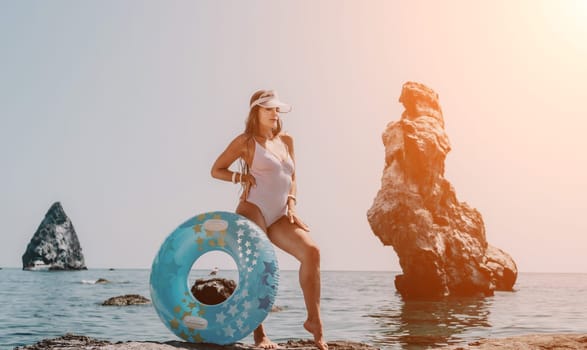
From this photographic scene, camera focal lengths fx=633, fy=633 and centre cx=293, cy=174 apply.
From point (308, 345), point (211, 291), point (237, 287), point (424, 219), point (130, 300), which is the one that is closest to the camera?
point (237, 287)

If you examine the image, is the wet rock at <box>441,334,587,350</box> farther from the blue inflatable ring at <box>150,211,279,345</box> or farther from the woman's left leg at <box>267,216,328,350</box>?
the blue inflatable ring at <box>150,211,279,345</box>

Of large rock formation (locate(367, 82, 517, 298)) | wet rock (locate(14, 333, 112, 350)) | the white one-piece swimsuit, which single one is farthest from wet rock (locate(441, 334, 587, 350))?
large rock formation (locate(367, 82, 517, 298))

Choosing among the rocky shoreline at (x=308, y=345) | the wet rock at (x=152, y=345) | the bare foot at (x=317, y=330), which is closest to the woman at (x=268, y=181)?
the bare foot at (x=317, y=330)

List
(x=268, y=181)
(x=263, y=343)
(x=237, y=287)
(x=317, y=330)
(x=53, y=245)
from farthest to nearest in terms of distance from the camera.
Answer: (x=53, y=245)
(x=263, y=343)
(x=268, y=181)
(x=317, y=330)
(x=237, y=287)

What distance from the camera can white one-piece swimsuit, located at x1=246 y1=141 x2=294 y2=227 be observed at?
588cm

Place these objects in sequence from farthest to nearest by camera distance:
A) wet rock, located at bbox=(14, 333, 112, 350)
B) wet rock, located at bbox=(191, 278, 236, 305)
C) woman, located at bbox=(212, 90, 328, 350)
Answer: wet rock, located at bbox=(191, 278, 236, 305) < woman, located at bbox=(212, 90, 328, 350) < wet rock, located at bbox=(14, 333, 112, 350)

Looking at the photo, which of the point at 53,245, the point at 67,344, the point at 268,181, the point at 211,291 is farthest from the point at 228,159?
the point at 53,245

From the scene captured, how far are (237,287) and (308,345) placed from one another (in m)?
1.24

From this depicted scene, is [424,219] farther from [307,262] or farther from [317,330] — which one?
[307,262]

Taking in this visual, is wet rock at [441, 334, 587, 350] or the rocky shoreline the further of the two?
wet rock at [441, 334, 587, 350]

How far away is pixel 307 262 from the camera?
571 cm

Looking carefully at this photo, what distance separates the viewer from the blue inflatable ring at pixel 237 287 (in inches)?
219

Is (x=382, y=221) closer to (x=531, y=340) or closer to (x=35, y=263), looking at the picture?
(x=531, y=340)

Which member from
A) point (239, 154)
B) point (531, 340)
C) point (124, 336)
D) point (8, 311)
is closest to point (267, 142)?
point (239, 154)
